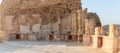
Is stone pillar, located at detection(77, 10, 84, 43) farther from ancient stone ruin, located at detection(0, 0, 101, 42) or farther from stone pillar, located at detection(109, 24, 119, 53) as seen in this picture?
stone pillar, located at detection(109, 24, 119, 53)

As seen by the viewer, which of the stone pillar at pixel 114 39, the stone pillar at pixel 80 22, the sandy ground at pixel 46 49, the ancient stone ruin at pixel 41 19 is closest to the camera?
the stone pillar at pixel 114 39

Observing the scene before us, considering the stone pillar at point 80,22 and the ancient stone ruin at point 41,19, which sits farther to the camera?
the ancient stone ruin at point 41,19

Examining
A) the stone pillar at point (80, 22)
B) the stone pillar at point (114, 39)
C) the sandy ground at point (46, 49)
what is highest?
the stone pillar at point (80, 22)

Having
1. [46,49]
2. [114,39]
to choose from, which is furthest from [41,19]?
[114,39]

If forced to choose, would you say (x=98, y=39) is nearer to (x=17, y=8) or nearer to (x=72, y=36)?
(x=72, y=36)

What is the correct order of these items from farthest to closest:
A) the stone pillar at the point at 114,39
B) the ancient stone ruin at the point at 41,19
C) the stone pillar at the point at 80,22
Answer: the ancient stone ruin at the point at 41,19 → the stone pillar at the point at 80,22 → the stone pillar at the point at 114,39

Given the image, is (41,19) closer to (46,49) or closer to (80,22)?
(80,22)

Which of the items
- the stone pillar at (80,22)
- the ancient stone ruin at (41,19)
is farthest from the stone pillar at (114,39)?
the ancient stone ruin at (41,19)

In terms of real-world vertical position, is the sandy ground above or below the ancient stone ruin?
below

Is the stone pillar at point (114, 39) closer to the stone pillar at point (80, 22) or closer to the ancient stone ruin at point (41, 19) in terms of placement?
the stone pillar at point (80, 22)

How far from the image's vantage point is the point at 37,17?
27.3 m

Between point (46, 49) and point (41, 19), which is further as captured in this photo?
point (41, 19)

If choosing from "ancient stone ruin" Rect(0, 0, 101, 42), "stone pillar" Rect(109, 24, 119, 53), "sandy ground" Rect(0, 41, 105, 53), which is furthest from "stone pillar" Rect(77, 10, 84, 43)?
"stone pillar" Rect(109, 24, 119, 53)

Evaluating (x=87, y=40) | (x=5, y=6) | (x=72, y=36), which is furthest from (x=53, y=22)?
(x=87, y=40)
